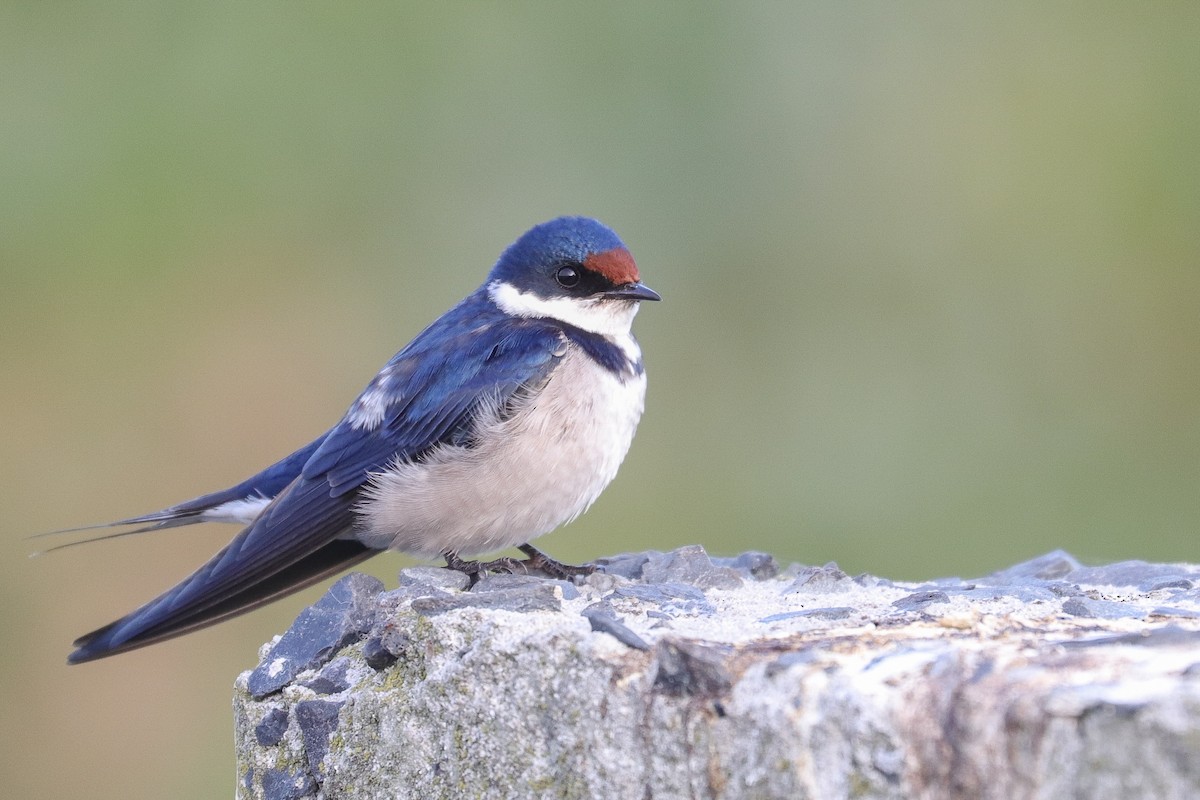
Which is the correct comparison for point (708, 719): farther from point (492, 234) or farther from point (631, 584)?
point (492, 234)

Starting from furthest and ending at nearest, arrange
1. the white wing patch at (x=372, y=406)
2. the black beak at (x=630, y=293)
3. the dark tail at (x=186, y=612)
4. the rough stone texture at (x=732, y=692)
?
the black beak at (x=630, y=293) < the white wing patch at (x=372, y=406) < the dark tail at (x=186, y=612) < the rough stone texture at (x=732, y=692)

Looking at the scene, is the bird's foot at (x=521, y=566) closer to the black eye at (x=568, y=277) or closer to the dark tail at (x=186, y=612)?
the dark tail at (x=186, y=612)

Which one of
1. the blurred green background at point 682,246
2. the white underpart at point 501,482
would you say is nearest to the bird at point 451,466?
the white underpart at point 501,482

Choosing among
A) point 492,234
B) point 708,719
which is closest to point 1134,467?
point 492,234

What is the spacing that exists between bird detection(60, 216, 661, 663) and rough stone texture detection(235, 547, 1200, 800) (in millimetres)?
505

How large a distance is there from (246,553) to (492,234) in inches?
115

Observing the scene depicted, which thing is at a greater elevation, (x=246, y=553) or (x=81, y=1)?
(x=81, y=1)

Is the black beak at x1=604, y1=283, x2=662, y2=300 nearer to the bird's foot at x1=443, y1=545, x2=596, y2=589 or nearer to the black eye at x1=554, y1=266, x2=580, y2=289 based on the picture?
the black eye at x1=554, y1=266, x2=580, y2=289

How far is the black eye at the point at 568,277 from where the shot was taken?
137 inches

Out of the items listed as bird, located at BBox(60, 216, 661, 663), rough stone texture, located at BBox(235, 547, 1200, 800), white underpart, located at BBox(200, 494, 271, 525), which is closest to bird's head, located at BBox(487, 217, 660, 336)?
bird, located at BBox(60, 216, 661, 663)

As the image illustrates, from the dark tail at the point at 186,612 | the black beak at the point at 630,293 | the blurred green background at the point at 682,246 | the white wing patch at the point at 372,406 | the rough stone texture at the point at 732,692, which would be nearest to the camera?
the rough stone texture at the point at 732,692

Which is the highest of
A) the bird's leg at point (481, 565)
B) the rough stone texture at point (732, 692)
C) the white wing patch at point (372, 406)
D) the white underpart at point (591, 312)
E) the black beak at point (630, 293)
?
the black beak at point (630, 293)

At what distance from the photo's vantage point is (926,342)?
5645 millimetres

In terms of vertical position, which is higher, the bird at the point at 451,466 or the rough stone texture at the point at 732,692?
the bird at the point at 451,466
